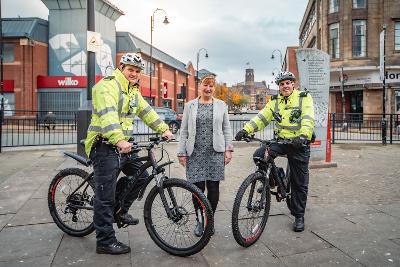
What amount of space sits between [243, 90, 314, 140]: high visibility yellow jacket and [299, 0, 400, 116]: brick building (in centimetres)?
2316

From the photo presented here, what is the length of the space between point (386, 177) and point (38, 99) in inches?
1186

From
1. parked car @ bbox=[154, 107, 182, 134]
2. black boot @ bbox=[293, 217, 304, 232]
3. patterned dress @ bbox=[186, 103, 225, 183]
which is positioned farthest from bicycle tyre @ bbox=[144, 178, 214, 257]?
parked car @ bbox=[154, 107, 182, 134]

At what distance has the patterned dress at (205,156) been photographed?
161 inches

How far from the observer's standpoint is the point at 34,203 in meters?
5.34

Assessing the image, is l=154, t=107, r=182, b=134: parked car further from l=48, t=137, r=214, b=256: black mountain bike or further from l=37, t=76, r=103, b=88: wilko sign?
l=48, t=137, r=214, b=256: black mountain bike

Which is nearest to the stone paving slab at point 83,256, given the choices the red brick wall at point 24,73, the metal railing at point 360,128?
the metal railing at point 360,128

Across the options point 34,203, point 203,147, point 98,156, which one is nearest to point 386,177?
point 203,147

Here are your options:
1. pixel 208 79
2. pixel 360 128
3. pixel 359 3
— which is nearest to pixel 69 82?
pixel 359 3

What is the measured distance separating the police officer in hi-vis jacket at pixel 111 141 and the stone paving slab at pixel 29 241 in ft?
2.08

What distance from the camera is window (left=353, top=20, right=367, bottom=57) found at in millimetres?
25922

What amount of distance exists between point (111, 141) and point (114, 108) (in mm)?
335

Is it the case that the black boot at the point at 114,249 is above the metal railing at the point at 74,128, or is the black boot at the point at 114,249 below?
below

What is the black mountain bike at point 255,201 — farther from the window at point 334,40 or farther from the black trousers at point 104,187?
the window at point 334,40

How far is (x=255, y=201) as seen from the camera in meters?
3.95
